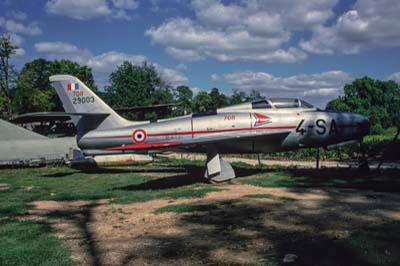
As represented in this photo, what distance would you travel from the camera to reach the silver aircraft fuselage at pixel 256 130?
15602mm

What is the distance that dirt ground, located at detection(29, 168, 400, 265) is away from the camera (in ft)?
21.1

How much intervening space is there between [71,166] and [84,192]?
10.7 metres

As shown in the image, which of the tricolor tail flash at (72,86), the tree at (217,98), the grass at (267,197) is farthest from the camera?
the tree at (217,98)

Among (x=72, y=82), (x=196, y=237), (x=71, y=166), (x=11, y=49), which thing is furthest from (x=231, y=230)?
(x=11, y=49)

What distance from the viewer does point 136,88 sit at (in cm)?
8881

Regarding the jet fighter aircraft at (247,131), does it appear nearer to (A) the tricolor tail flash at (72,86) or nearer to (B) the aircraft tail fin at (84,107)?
(B) the aircraft tail fin at (84,107)

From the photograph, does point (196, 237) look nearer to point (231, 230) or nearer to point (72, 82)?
point (231, 230)

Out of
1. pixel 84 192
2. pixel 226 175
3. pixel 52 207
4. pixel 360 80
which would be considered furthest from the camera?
pixel 360 80

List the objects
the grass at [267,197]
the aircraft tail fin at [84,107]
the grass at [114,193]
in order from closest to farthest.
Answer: the grass at [114,193]
the grass at [267,197]
the aircraft tail fin at [84,107]

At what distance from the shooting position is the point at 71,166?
80.8 ft

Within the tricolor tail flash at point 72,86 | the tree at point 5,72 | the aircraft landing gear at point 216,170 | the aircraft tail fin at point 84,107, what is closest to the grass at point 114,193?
the aircraft landing gear at point 216,170

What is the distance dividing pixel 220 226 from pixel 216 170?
6.97 metres

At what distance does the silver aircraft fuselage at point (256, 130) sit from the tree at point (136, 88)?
2818 inches

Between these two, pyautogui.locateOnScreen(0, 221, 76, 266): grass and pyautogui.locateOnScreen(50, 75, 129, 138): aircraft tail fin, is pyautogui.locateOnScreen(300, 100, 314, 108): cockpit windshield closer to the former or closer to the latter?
pyautogui.locateOnScreen(50, 75, 129, 138): aircraft tail fin
